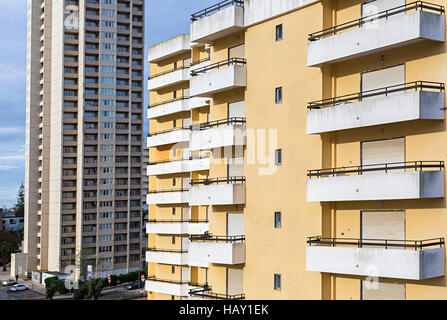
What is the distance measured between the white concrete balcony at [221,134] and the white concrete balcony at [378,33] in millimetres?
5710

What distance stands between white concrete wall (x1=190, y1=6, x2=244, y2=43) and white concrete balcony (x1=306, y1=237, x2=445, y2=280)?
38.7 ft

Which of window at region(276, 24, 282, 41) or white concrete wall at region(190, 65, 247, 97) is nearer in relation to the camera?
window at region(276, 24, 282, 41)

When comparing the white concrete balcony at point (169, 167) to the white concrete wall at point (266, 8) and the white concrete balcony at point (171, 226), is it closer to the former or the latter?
the white concrete balcony at point (171, 226)

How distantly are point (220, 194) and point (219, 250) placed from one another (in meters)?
2.80

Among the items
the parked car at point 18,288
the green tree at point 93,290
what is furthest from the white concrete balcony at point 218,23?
the parked car at point 18,288

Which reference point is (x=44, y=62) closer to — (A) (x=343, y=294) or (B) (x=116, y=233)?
(B) (x=116, y=233)

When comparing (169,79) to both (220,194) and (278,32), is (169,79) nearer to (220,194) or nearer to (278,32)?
(220,194)

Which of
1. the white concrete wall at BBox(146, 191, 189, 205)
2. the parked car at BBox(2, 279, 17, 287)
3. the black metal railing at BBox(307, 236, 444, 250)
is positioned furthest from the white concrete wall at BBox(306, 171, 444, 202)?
the parked car at BBox(2, 279, 17, 287)

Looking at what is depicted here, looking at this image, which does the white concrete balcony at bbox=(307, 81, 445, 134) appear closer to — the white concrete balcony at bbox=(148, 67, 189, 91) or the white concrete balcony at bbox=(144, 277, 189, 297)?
the white concrete balcony at bbox=(148, 67, 189, 91)

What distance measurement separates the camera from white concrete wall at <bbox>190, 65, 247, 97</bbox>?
27.5 metres

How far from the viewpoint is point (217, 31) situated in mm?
28734

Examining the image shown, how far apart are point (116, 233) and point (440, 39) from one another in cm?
8320

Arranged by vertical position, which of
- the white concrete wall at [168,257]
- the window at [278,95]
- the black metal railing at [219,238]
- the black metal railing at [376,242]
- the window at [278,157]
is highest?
the window at [278,95]

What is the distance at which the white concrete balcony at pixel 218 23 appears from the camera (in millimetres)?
27719
